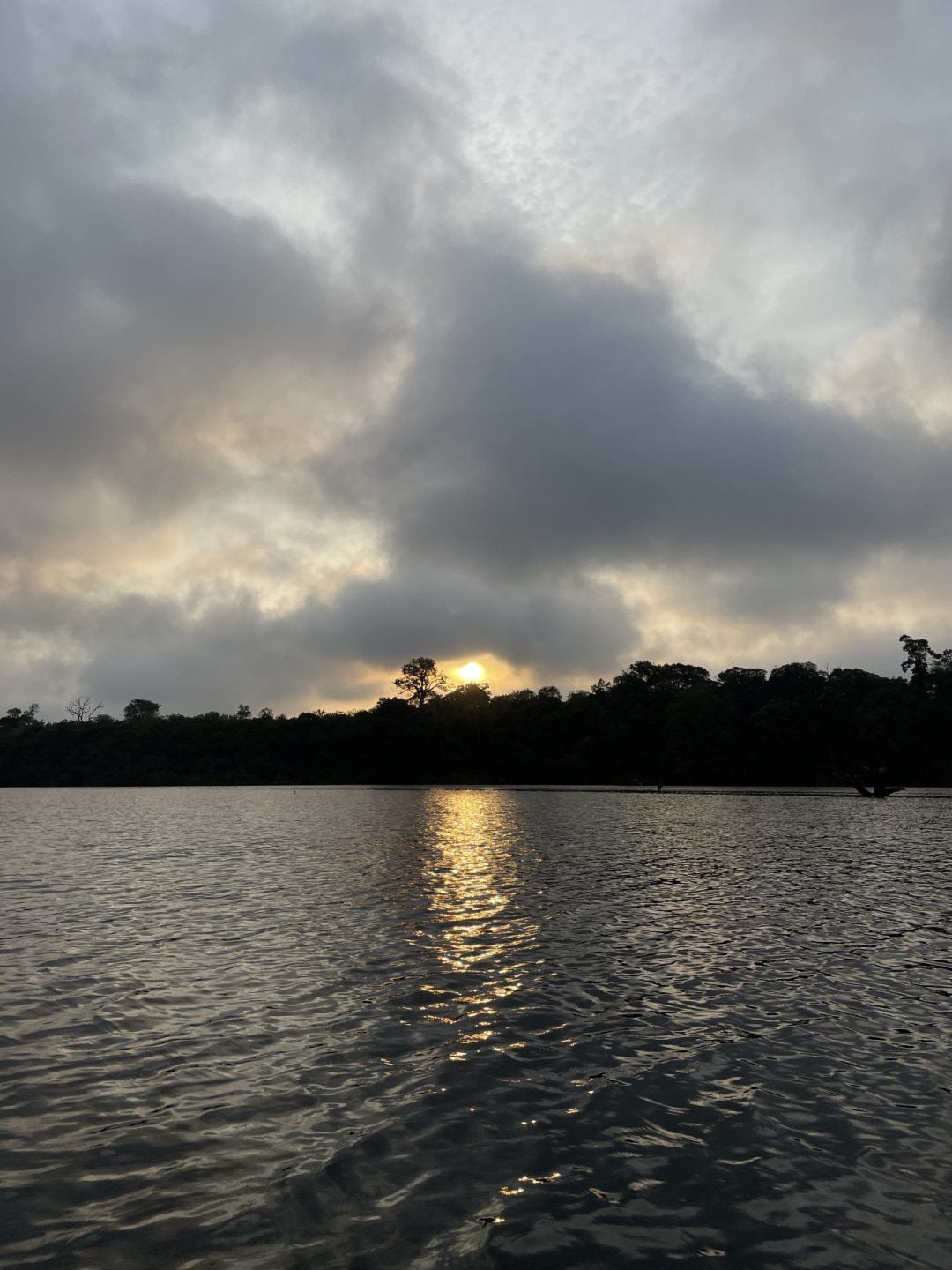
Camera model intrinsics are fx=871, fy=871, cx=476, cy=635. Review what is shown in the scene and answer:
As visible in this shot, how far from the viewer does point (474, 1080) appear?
14969 mm

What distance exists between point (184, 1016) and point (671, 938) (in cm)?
1522

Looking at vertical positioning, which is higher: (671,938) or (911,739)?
(911,739)

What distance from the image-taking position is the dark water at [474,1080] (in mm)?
10086

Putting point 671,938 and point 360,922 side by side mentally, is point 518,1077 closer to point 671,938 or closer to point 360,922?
point 671,938

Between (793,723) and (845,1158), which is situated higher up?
(793,723)

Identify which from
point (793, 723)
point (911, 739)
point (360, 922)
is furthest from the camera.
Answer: point (793, 723)

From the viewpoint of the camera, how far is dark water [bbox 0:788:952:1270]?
10.1m

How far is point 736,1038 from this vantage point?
1709cm

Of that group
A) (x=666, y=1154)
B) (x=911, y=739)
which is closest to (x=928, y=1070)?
(x=666, y=1154)

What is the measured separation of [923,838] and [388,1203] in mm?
63056

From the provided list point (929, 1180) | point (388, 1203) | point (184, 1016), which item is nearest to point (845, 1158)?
point (929, 1180)

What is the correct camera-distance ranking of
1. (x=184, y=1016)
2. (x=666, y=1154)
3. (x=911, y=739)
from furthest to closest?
(x=911, y=739) < (x=184, y=1016) < (x=666, y=1154)

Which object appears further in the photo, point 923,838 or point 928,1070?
point 923,838

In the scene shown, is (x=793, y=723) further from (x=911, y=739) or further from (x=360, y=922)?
(x=360, y=922)
